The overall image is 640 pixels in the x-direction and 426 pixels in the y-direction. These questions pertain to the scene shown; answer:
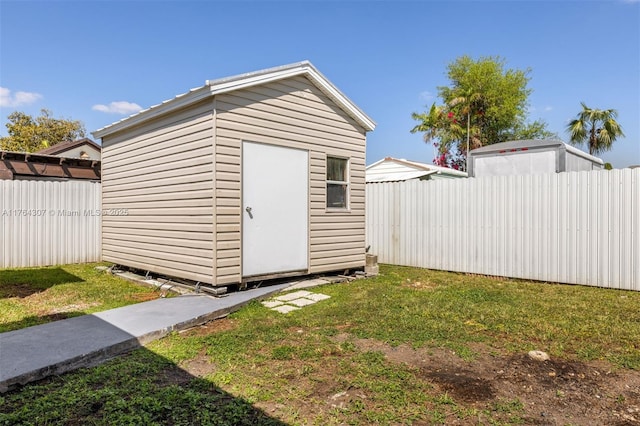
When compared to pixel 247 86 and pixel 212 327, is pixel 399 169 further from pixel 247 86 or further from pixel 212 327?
pixel 212 327

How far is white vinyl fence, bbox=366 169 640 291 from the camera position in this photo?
6.01m

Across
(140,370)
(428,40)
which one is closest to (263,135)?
(140,370)

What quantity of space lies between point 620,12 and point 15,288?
16920mm

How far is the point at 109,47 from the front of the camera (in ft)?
38.2

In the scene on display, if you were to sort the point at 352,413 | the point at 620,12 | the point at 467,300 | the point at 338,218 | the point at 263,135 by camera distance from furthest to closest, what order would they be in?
the point at 620,12
the point at 338,218
the point at 263,135
the point at 467,300
the point at 352,413

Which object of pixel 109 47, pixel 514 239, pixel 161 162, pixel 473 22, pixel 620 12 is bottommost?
pixel 514 239

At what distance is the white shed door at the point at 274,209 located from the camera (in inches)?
222

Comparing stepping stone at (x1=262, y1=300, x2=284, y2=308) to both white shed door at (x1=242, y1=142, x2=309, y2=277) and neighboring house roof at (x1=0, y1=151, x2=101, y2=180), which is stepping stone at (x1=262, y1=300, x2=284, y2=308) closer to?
white shed door at (x1=242, y1=142, x2=309, y2=277)

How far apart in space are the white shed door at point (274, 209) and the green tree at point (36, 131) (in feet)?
93.7

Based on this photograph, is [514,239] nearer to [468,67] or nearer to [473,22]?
[473,22]

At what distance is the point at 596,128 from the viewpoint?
78.4 feet

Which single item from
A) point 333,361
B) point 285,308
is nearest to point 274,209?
point 285,308

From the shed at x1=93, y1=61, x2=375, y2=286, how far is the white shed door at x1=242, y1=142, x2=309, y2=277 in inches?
0.7

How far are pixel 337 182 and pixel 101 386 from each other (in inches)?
200
